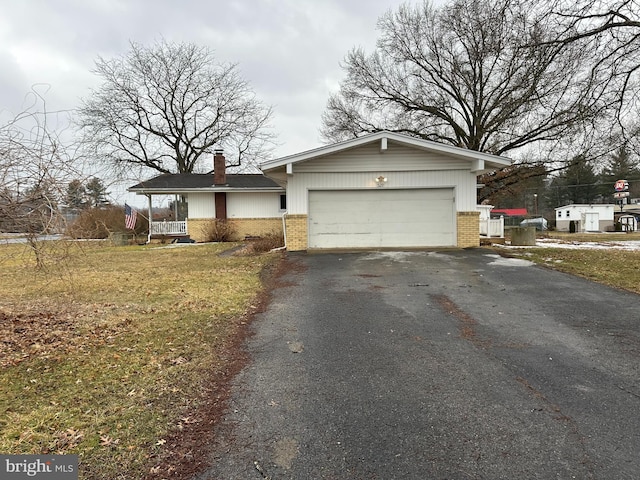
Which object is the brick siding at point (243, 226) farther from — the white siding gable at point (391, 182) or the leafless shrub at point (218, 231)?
the white siding gable at point (391, 182)

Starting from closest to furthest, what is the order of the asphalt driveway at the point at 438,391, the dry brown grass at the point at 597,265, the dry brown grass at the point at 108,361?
the asphalt driveway at the point at 438,391
the dry brown grass at the point at 108,361
the dry brown grass at the point at 597,265

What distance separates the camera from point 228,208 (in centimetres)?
2102

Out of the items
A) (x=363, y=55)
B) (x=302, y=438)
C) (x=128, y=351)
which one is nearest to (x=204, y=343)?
(x=128, y=351)

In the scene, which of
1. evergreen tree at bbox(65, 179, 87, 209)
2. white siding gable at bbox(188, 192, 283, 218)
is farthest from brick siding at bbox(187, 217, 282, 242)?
evergreen tree at bbox(65, 179, 87, 209)

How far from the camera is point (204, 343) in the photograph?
4.12 m

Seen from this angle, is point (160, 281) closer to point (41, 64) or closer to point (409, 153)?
point (41, 64)

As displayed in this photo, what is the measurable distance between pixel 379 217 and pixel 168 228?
13.7 meters

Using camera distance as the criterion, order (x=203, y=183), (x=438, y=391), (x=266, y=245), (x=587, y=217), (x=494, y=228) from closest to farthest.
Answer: (x=438, y=391), (x=266, y=245), (x=494, y=228), (x=203, y=183), (x=587, y=217)

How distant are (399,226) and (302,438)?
10.2 metres

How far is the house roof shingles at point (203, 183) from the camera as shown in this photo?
67.7 ft

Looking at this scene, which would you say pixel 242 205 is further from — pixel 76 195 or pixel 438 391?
pixel 438 391

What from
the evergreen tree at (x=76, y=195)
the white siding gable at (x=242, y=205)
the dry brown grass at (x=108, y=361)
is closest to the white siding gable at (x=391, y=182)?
the dry brown grass at (x=108, y=361)

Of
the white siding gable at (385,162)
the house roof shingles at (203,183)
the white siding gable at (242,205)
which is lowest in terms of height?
the white siding gable at (242,205)

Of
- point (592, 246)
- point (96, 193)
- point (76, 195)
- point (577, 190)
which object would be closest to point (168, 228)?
point (96, 193)
